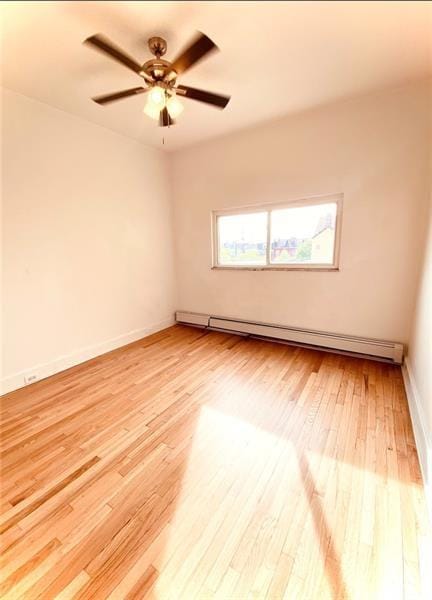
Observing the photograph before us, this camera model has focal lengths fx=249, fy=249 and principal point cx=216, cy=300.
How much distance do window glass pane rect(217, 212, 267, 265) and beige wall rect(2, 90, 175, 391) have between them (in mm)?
965

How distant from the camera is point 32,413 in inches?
79.5

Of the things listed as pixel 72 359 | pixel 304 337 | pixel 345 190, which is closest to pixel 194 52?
pixel 345 190

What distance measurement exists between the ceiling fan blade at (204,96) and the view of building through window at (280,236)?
158cm

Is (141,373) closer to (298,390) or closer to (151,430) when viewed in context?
(151,430)

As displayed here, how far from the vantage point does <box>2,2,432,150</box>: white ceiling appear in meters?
1.40

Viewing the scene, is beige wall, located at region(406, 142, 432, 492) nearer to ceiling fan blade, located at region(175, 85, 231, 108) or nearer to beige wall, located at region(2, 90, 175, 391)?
ceiling fan blade, located at region(175, 85, 231, 108)

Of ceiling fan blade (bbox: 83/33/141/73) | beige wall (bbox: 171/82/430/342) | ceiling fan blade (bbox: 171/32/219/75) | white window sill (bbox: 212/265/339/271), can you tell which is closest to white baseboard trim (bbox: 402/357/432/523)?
beige wall (bbox: 171/82/430/342)

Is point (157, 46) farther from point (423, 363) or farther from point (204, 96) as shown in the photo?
point (423, 363)

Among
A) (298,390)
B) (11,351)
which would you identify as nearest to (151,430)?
(298,390)

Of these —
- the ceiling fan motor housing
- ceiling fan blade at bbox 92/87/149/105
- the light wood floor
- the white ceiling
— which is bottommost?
the light wood floor

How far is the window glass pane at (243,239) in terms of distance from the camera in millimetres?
3344

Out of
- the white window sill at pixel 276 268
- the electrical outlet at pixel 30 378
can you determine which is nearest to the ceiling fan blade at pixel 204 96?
the white window sill at pixel 276 268

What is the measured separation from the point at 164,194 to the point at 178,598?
3.95 m

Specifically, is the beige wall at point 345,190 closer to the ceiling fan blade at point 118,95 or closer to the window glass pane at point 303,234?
the window glass pane at point 303,234
